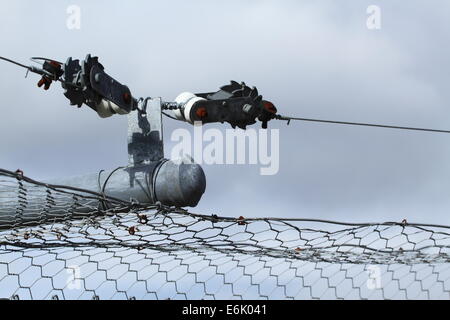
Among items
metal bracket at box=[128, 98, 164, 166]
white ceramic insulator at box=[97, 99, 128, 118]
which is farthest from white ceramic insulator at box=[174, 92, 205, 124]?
white ceramic insulator at box=[97, 99, 128, 118]

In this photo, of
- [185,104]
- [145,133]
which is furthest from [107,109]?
[185,104]

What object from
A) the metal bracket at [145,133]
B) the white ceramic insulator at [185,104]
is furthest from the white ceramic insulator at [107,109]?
the white ceramic insulator at [185,104]

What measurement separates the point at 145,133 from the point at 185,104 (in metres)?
0.36

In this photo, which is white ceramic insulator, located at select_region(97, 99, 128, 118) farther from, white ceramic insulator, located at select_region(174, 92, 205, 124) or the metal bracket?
white ceramic insulator, located at select_region(174, 92, 205, 124)

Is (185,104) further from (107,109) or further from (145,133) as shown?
(107,109)

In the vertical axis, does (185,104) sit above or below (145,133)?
above

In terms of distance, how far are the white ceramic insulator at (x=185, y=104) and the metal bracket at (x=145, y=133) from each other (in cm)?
14

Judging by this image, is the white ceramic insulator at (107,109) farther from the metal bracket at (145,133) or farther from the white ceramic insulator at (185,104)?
the white ceramic insulator at (185,104)

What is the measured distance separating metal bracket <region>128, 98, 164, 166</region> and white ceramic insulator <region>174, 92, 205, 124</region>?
14cm

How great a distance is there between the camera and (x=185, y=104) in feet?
23.9

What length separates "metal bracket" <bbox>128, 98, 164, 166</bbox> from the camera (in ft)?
23.1

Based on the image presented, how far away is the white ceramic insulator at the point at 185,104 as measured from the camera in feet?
23.8
